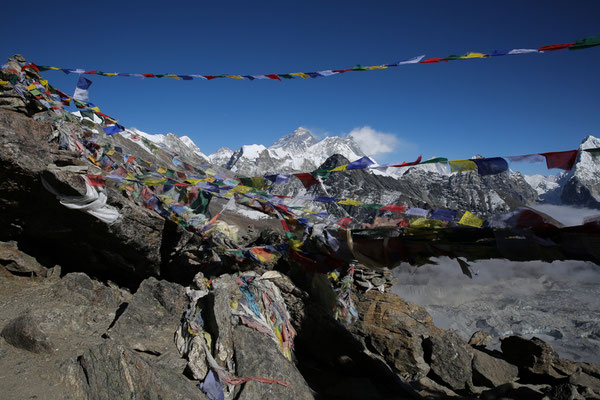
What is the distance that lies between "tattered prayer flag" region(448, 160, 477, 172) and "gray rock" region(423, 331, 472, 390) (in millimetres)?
5694

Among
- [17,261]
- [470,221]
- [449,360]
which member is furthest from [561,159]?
[17,261]

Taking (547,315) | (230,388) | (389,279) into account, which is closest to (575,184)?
(547,315)

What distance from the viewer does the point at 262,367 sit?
187 inches

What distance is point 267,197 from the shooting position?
5.95 metres

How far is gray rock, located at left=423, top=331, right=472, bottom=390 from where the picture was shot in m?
7.36

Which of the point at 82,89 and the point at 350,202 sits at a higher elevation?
the point at 82,89

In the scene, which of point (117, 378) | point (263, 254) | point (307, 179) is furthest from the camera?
point (263, 254)

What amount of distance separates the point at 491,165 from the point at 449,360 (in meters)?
5.88

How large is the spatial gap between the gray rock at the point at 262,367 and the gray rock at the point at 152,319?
1.14 meters

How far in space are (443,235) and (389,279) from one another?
9.17 metres

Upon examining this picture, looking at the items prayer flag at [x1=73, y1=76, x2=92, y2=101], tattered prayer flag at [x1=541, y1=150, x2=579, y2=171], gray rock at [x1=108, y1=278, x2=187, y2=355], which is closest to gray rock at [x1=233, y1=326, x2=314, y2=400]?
gray rock at [x1=108, y1=278, x2=187, y2=355]

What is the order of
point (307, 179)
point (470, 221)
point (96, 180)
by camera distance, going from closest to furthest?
point (470, 221) < point (307, 179) < point (96, 180)

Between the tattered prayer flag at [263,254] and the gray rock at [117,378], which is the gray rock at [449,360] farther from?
the gray rock at [117,378]

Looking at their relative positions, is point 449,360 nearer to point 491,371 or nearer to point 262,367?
point 491,371
